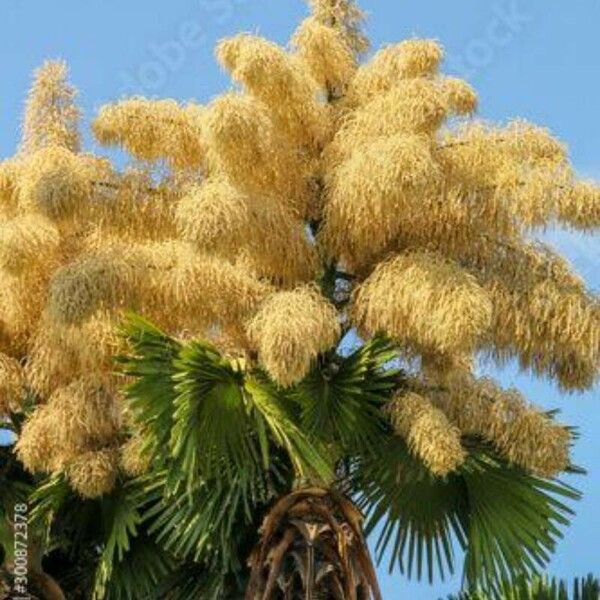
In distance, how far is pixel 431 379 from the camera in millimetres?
7324

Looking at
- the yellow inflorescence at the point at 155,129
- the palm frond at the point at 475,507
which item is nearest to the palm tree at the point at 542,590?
the palm frond at the point at 475,507

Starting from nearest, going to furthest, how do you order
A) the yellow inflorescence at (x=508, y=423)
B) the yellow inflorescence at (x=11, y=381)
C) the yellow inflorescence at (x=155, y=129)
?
the yellow inflorescence at (x=508, y=423) < the yellow inflorescence at (x=155, y=129) < the yellow inflorescence at (x=11, y=381)

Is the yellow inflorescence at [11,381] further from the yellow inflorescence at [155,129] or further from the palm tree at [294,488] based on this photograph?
the yellow inflorescence at [155,129]

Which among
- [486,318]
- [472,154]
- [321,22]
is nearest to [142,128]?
[321,22]

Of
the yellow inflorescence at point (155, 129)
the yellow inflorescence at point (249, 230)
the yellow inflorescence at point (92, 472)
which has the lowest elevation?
the yellow inflorescence at point (92, 472)

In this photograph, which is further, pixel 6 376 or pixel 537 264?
pixel 6 376

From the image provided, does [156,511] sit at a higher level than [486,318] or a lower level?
lower

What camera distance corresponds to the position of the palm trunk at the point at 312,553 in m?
6.40

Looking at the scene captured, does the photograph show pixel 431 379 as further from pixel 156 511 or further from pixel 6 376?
pixel 6 376

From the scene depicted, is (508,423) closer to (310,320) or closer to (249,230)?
(310,320)

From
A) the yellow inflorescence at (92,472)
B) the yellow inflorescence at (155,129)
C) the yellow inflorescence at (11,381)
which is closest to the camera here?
the yellow inflorescence at (92,472)

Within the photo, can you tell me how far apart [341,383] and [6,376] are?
8.43ft

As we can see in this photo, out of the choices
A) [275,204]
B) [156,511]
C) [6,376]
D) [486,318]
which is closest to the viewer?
[486,318]

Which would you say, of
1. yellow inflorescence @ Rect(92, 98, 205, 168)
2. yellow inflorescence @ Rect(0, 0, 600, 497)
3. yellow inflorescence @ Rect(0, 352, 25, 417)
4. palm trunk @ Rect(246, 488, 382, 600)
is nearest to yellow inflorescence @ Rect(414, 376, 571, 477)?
yellow inflorescence @ Rect(0, 0, 600, 497)
